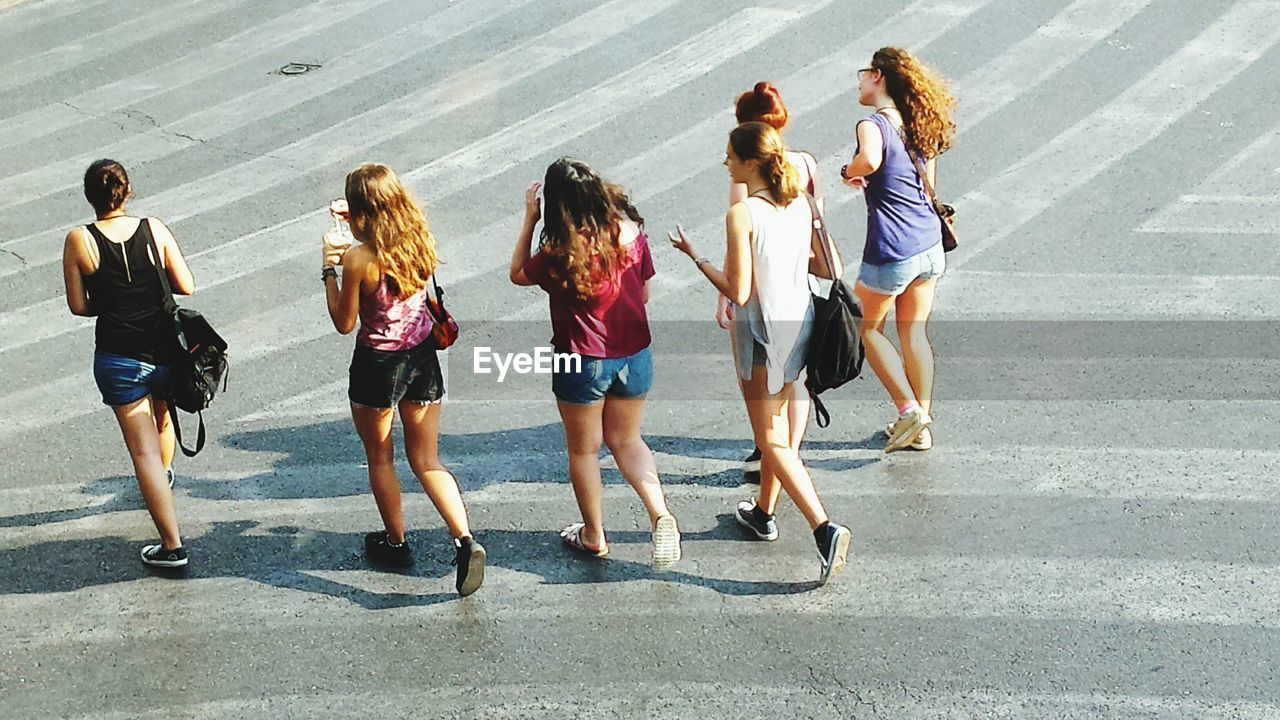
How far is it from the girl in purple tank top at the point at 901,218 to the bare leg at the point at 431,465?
222 cm

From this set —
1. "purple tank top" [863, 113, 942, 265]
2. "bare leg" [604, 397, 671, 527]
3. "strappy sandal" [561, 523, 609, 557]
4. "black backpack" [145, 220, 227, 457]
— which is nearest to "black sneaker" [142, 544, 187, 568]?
"black backpack" [145, 220, 227, 457]

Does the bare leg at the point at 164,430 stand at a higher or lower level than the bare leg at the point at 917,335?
higher

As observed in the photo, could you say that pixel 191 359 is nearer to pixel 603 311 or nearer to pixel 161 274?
pixel 161 274

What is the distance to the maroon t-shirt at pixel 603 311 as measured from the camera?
5.93 metres

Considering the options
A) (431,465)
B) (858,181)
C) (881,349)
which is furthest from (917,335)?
(431,465)

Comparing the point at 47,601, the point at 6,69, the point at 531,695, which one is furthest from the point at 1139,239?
the point at 6,69

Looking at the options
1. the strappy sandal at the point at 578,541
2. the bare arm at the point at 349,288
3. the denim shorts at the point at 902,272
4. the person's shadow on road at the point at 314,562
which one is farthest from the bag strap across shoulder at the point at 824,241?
the bare arm at the point at 349,288

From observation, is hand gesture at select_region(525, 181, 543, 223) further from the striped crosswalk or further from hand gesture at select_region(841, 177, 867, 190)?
hand gesture at select_region(841, 177, 867, 190)

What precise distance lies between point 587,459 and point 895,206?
6.53ft

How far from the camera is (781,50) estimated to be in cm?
1270

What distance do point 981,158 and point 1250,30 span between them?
3.70 m

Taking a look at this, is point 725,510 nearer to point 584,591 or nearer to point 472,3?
point 584,591

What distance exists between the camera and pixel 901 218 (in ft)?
23.0

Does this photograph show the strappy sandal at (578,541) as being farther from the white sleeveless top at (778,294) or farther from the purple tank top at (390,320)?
the purple tank top at (390,320)
